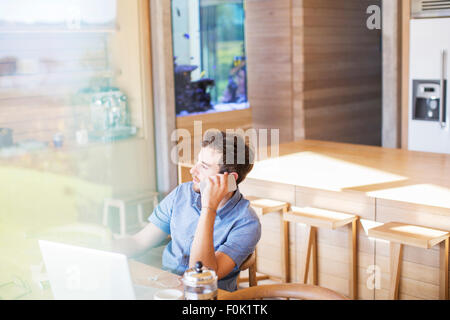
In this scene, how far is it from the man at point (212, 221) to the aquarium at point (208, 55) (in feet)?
9.21

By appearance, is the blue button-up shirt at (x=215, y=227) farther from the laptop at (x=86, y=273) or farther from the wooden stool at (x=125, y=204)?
the wooden stool at (x=125, y=204)

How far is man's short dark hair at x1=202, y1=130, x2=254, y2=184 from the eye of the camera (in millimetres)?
2100

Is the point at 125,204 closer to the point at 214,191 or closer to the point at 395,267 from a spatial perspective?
the point at 395,267

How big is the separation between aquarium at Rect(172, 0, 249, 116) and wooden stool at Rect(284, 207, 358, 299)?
6.49 feet

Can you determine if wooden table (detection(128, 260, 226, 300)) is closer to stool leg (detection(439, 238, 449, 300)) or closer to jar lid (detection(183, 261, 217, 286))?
jar lid (detection(183, 261, 217, 286))

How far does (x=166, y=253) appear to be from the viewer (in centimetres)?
224

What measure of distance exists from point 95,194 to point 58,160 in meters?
0.45

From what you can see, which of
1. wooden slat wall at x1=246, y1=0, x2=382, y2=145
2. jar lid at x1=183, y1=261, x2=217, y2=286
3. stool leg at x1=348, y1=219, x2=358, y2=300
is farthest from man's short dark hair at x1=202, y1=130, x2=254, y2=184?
wooden slat wall at x1=246, y1=0, x2=382, y2=145

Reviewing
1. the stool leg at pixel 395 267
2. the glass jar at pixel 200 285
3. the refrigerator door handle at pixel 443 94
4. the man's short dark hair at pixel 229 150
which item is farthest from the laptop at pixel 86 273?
the refrigerator door handle at pixel 443 94

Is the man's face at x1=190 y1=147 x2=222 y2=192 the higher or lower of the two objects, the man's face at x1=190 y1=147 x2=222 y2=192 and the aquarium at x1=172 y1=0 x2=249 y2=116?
the lower

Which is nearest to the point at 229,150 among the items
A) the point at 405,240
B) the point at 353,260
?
the point at 405,240

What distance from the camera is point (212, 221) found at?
1.97m

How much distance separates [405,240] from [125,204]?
2567mm
